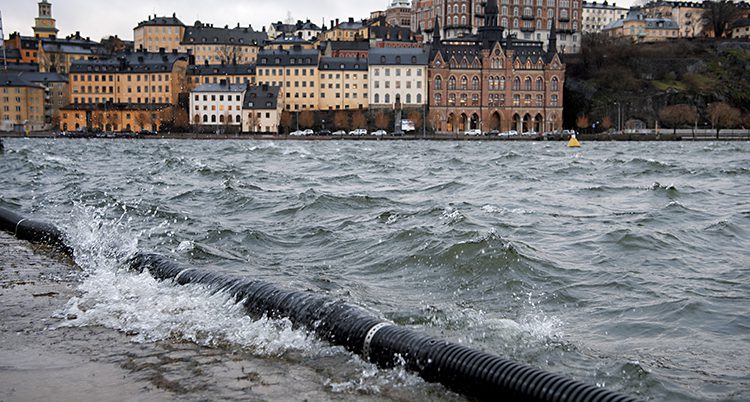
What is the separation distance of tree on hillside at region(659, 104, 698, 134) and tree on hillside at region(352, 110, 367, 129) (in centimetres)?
4426

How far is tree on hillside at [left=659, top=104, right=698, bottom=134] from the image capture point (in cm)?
11444

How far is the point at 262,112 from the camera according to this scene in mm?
112938

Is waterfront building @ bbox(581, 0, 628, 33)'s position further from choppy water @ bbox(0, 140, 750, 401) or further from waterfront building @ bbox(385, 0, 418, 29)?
choppy water @ bbox(0, 140, 750, 401)

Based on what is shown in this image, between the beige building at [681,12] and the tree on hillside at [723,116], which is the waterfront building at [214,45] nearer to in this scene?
the tree on hillside at [723,116]

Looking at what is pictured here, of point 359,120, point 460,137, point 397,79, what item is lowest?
point 460,137

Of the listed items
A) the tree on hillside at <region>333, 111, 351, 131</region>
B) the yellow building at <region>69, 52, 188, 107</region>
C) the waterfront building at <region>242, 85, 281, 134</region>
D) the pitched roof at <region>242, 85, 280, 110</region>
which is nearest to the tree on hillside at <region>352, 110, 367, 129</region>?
the tree on hillside at <region>333, 111, 351, 131</region>

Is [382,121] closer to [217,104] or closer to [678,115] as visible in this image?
[217,104]

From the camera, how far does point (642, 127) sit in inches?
4589

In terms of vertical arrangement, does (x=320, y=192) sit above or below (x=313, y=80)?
below

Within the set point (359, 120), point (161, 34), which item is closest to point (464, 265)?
point (359, 120)

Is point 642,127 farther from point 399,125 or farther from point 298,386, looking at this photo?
point 298,386

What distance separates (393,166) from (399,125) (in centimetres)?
7212

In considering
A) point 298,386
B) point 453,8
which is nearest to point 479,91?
point 453,8

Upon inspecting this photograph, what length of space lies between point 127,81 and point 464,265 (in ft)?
394
